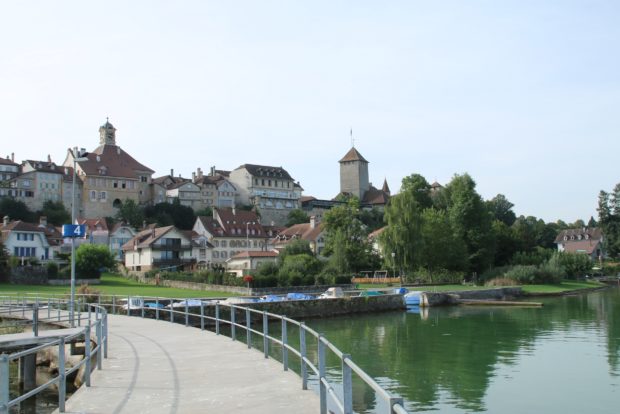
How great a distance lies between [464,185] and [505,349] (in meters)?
55.5

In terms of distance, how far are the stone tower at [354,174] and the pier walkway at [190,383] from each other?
150 m

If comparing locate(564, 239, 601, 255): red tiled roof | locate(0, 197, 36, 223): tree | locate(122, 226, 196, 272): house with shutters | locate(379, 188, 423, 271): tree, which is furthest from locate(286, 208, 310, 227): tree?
locate(379, 188, 423, 271): tree

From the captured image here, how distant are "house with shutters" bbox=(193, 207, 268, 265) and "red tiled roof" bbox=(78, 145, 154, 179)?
3193cm

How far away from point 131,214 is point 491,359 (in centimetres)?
10587

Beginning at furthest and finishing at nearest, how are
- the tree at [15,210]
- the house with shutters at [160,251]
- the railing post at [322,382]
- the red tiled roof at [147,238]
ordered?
1. the tree at [15,210]
2. the red tiled roof at [147,238]
3. the house with shutters at [160,251]
4. the railing post at [322,382]

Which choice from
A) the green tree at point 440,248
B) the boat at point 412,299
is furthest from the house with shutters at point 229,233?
the boat at point 412,299

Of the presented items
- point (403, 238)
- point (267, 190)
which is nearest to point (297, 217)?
point (267, 190)

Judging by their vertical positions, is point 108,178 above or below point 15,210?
above

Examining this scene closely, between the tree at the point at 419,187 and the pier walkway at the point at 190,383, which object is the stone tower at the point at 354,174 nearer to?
the tree at the point at 419,187

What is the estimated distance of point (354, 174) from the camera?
16800cm

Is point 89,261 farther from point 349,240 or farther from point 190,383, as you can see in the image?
point 190,383

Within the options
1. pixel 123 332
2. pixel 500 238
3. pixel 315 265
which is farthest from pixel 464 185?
pixel 123 332

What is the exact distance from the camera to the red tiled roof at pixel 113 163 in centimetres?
12962

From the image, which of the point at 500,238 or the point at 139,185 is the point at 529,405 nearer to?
the point at 500,238
